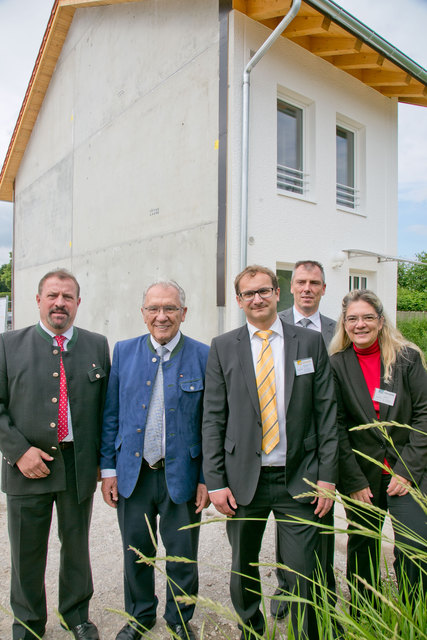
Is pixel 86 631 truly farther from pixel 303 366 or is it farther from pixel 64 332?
pixel 303 366

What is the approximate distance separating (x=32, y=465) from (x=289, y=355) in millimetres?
1515

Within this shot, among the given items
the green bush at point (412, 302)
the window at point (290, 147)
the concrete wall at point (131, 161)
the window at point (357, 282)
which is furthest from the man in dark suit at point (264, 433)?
the green bush at point (412, 302)

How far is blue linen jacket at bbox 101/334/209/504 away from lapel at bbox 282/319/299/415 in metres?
0.54

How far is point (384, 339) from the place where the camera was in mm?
2604

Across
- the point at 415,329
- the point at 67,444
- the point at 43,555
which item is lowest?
the point at 43,555

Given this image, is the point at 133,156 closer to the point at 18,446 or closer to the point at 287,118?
the point at 287,118

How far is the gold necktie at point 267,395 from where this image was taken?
2.41 meters

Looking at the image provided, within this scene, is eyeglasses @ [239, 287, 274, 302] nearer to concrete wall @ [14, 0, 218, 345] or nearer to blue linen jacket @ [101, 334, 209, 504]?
blue linen jacket @ [101, 334, 209, 504]

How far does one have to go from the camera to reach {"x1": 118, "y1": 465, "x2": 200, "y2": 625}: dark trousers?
260 cm

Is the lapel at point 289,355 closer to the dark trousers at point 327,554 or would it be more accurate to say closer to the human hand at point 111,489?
the dark trousers at point 327,554

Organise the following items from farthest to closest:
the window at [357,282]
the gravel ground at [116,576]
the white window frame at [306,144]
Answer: the window at [357,282] < the white window frame at [306,144] < the gravel ground at [116,576]

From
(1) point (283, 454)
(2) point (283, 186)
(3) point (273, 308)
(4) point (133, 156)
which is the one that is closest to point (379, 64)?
(2) point (283, 186)

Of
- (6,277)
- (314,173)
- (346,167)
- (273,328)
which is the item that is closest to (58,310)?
(273,328)

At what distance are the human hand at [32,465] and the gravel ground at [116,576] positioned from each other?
818 millimetres
